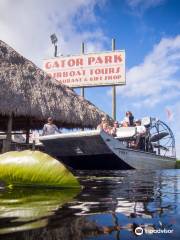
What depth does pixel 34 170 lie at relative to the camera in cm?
377

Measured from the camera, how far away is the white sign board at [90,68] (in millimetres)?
21644

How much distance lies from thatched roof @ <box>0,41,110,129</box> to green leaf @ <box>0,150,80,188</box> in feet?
25.2

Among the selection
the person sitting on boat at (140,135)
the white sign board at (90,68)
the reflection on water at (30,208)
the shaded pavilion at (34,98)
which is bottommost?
the reflection on water at (30,208)

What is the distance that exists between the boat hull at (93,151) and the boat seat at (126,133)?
25.9 inches

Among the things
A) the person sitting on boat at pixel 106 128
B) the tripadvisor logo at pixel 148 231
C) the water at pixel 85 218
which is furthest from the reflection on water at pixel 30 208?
the person sitting on boat at pixel 106 128

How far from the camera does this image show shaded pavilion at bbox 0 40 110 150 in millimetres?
11891

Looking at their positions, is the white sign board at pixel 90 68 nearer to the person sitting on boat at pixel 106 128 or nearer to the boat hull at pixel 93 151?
the boat hull at pixel 93 151

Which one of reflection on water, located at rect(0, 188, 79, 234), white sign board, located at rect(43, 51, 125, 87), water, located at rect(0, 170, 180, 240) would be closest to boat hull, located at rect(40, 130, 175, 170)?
reflection on water, located at rect(0, 188, 79, 234)

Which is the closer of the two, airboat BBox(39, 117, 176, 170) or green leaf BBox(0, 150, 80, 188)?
green leaf BBox(0, 150, 80, 188)

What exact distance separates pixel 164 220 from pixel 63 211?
0.67 meters

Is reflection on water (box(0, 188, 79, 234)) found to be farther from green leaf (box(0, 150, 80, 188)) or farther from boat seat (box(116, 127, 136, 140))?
boat seat (box(116, 127, 136, 140))

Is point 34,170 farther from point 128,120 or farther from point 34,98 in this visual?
point 128,120

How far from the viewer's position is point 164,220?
2.10 metres

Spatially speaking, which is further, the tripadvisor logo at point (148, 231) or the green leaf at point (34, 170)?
the green leaf at point (34, 170)
